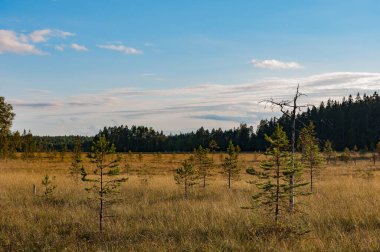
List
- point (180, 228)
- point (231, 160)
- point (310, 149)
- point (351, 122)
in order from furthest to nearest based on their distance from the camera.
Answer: point (351, 122) → point (231, 160) → point (310, 149) → point (180, 228)

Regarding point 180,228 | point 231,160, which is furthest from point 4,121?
point 180,228

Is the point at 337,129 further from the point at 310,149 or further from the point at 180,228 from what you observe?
the point at 180,228

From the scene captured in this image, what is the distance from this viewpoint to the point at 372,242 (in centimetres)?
755

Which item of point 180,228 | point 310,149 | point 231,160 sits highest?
point 310,149

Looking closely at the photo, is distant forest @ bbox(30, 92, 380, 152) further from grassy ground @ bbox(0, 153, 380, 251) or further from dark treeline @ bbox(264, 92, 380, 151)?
grassy ground @ bbox(0, 153, 380, 251)

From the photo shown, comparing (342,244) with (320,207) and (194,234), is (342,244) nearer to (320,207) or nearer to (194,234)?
(194,234)

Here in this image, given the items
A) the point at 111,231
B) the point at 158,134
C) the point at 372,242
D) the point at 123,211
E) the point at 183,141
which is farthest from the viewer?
the point at 158,134

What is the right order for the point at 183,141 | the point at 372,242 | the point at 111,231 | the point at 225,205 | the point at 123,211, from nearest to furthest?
the point at 372,242 → the point at 111,231 → the point at 123,211 → the point at 225,205 → the point at 183,141

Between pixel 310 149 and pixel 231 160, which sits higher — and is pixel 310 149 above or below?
above

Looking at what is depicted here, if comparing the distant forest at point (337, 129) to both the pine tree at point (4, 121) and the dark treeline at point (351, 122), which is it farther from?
the pine tree at point (4, 121)

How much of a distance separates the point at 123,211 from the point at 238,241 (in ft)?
16.8

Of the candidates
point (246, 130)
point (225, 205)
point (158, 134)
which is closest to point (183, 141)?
point (158, 134)

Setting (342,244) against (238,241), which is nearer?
(342,244)

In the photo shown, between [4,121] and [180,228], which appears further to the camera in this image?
[4,121]
